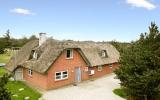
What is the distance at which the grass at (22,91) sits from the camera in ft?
74.3

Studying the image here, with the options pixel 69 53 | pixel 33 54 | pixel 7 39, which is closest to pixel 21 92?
pixel 33 54

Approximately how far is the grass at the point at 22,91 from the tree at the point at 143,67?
10.2 m

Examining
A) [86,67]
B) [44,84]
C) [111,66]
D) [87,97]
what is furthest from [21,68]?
[111,66]

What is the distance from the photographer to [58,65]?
2712 cm

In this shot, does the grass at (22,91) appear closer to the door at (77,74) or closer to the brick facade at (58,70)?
the brick facade at (58,70)

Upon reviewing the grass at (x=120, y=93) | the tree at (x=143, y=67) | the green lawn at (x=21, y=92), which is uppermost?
the tree at (x=143, y=67)

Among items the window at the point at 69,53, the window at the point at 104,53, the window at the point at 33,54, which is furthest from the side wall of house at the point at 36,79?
the window at the point at 104,53

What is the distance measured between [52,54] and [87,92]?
690 centimetres

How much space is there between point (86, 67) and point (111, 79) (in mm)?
4834

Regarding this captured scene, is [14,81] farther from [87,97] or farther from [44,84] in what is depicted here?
→ [87,97]

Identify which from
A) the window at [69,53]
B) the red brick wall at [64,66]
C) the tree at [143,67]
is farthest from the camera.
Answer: the window at [69,53]

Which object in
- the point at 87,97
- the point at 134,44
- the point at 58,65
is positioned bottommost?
the point at 87,97

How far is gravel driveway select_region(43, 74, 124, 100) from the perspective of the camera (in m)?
23.0

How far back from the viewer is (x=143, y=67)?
1848 cm
